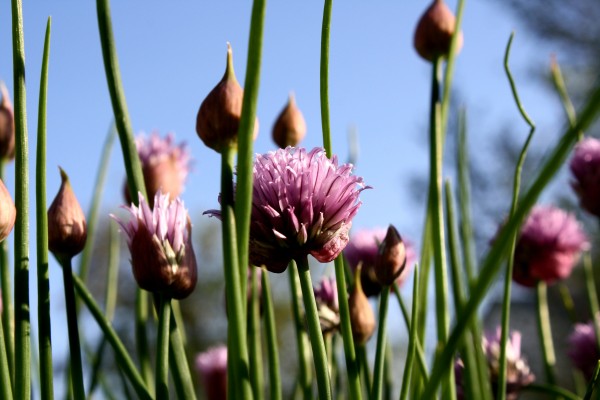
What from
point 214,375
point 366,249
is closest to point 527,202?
point 366,249

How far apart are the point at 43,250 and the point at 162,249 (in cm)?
7

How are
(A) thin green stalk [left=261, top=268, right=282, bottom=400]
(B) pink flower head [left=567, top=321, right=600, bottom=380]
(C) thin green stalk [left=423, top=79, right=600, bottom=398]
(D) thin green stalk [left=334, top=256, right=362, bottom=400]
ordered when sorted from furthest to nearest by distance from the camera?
(B) pink flower head [left=567, top=321, right=600, bottom=380]
(A) thin green stalk [left=261, top=268, right=282, bottom=400]
(D) thin green stalk [left=334, top=256, right=362, bottom=400]
(C) thin green stalk [left=423, top=79, right=600, bottom=398]

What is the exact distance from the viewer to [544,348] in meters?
0.83

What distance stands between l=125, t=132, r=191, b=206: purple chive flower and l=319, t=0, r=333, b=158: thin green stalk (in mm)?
220

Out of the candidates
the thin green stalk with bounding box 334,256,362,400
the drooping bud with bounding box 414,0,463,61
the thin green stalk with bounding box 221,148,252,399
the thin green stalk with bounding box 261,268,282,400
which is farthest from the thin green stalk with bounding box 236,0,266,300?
the drooping bud with bounding box 414,0,463,61

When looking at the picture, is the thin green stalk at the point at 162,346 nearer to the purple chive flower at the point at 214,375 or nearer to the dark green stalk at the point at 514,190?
the dark green stalk at the point at 514,190

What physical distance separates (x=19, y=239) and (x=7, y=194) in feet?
0.12

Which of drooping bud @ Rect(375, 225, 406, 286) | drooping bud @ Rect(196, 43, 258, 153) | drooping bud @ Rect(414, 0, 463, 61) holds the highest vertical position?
drooping bud @ Rect(414, 0, 463, 61)

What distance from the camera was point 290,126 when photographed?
2.09ft

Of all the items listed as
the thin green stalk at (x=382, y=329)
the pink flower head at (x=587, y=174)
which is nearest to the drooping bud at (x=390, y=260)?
the thin green stalk at (x=382, y=329)

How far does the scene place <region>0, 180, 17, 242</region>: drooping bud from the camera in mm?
384

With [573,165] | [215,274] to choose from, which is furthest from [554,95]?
[573,165]

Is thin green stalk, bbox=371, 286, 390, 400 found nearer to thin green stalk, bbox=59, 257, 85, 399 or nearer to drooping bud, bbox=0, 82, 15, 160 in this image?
thin green stalk, bbox=59, 257, 85, 399

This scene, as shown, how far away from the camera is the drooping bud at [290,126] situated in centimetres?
64
